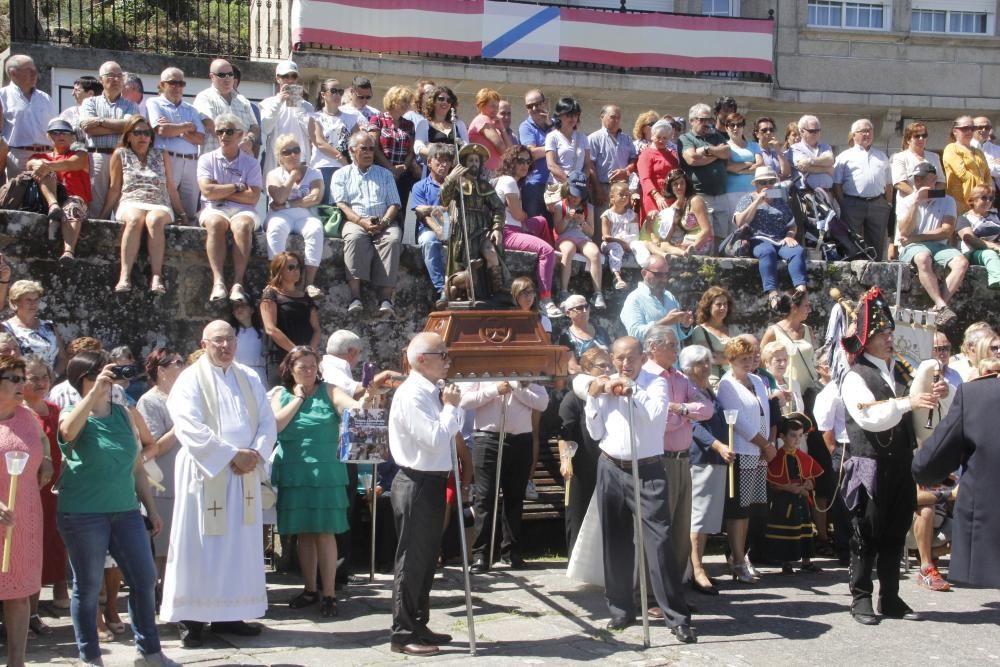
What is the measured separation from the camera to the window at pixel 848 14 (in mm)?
19766

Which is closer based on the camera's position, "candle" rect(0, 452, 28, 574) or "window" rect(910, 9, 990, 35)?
"candle" rect(0, 452, 28, 574)

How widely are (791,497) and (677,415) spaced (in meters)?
1.96

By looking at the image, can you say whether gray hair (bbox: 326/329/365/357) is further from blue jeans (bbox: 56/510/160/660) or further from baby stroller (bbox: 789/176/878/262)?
baby stroller (bbox: 789/176/878/262)

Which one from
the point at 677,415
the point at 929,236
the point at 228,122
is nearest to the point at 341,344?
the point at 677,415

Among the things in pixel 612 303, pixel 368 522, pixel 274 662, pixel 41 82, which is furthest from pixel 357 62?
pixel 274 662

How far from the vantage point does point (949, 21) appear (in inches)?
795

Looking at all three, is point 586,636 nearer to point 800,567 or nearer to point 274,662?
point 274,662

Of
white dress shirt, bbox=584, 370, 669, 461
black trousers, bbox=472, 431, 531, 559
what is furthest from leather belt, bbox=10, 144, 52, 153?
white dress shirt, bbox=584, 370, 669, 461

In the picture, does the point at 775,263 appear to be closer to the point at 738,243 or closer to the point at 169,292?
the point at 738,243

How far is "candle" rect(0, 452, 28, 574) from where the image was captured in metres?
6.49

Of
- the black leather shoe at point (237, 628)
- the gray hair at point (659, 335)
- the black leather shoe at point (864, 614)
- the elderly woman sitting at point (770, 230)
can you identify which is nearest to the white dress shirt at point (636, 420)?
the gray hair at point (659, 335)

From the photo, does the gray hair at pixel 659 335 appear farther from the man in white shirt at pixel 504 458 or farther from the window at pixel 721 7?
the window at pixel 721 7

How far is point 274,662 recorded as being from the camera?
7137 millimetres

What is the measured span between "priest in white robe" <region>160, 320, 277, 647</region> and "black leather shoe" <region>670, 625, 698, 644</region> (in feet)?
7.81
